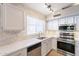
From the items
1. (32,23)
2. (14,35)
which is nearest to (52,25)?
(32,23)

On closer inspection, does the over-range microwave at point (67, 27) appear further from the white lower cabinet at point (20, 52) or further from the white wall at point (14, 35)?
the white lower cabinet at point (20, 52)

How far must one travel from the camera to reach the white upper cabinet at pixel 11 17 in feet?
3.34

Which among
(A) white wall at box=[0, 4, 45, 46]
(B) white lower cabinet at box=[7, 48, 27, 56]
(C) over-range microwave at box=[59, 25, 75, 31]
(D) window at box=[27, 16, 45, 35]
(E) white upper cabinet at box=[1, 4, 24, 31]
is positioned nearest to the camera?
(B) white lower cabinet at box=[7, 48, 27, 56]

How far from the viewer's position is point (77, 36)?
1304mm

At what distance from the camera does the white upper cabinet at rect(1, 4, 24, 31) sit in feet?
3.34

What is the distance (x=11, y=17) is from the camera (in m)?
1.11

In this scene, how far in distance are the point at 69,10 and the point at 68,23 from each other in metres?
0.26

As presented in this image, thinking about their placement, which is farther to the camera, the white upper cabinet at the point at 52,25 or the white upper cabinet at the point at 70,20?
the white upper cabinet at the point at 52,25

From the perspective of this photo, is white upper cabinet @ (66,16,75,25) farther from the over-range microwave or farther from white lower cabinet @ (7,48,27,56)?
white lower cabinet @ (7,48,27,56)

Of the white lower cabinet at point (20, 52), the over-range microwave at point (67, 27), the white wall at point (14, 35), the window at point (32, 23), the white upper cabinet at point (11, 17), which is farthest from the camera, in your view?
the window at point (32, 23)

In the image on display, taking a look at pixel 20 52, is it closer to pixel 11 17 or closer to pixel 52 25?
pixel 11 17

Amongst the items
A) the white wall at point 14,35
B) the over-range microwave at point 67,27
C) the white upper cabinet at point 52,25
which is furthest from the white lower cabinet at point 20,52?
the over-range microwave at point 67,27

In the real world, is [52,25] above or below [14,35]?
above

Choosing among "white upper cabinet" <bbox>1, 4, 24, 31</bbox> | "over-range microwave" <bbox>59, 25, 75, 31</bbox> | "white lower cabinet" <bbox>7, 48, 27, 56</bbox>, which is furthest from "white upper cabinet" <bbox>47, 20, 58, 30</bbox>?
"white lower cabinet" <bbox>7, 48, 27, 56</bbox>
